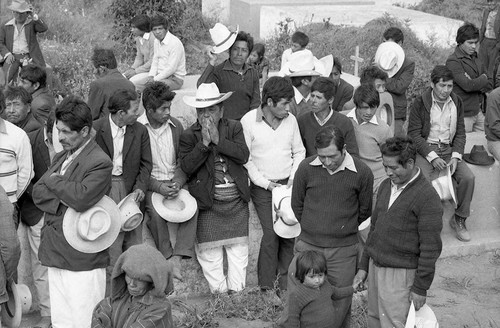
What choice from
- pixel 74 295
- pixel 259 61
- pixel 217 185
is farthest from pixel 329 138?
pixel 259 61

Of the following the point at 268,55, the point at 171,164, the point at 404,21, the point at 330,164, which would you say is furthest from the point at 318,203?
the point at 404,21

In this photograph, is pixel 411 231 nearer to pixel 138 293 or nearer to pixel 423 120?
pixel 138 293

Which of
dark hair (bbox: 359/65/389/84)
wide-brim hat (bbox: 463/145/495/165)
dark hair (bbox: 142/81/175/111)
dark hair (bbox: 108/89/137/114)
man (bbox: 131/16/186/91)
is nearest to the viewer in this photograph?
dark hair (bbox: 108/89/137/114)

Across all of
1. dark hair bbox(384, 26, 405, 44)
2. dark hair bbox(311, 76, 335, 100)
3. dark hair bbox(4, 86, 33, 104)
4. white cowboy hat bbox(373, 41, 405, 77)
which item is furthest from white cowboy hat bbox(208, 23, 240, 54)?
dark hair bbox(4, 86, 33, 104)

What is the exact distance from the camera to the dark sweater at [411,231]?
19.0ft

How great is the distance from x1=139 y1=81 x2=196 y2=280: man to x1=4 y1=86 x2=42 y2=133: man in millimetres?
852

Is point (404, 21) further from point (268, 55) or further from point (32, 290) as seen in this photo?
point (32, 290)

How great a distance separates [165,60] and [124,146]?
3907 mm

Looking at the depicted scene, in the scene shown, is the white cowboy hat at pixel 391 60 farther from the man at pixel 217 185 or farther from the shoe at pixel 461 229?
the man at pixel 217 185

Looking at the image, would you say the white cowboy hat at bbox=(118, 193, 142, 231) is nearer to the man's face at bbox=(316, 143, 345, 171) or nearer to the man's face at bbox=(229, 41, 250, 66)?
the man's face at bbox=(316, 143, 345, 171)

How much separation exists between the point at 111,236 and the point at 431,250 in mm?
2125

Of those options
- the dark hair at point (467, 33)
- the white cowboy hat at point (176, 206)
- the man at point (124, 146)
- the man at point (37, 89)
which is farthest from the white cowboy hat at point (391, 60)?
the man at point (37, 89)

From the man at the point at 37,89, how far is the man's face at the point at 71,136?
1713 millimetres

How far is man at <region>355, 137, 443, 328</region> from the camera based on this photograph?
19.0 feet
